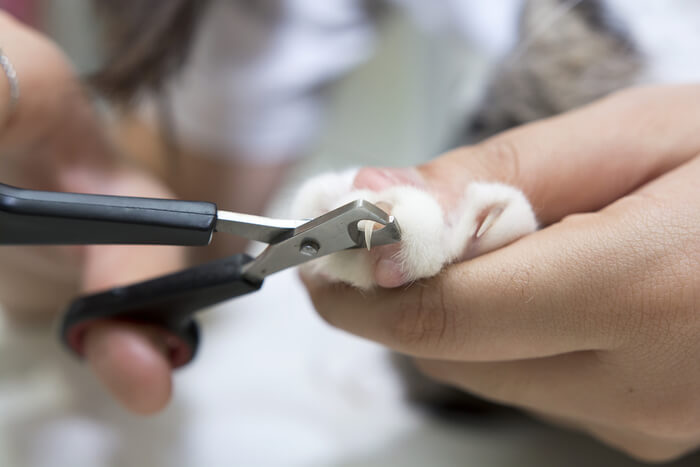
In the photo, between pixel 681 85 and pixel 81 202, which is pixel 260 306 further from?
pixel 681 85

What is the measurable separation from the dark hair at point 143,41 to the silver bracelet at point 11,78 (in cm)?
18

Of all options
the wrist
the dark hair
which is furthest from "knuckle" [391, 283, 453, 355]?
the dark hair

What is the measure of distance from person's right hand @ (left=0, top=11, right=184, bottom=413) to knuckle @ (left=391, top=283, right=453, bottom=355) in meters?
0.23

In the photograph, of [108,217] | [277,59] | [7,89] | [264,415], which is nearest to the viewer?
[108,217]

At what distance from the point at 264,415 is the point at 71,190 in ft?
0.98

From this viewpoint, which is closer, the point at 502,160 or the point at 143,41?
the point at 502,160

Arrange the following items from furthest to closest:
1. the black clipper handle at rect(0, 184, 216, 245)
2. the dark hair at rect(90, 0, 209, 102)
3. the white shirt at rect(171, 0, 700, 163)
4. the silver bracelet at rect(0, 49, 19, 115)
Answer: the white shirt at rect(171, 0, 700, 163) < the dark hair at rect(90, 0, 209, 102) < the silver bracelet at rect(0, 49, 19, 115) < the black clipper handle at rect(0, 184, 216, 245)

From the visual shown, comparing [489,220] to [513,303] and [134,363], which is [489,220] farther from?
[134,363]

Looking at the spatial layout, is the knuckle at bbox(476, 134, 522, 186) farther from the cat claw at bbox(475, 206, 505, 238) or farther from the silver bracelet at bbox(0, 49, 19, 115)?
the silver bracelet at bbox(0, 49, 19, 115)

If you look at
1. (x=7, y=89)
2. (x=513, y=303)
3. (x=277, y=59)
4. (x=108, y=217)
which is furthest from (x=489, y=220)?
(x=277, y=59)

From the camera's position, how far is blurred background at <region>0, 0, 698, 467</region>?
516 mm

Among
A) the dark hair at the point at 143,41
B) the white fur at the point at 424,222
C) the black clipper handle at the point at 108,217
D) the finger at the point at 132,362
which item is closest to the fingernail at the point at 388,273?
the white fur at the point at 424,222

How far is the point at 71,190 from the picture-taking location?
565 mm

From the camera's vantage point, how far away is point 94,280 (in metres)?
0.54
